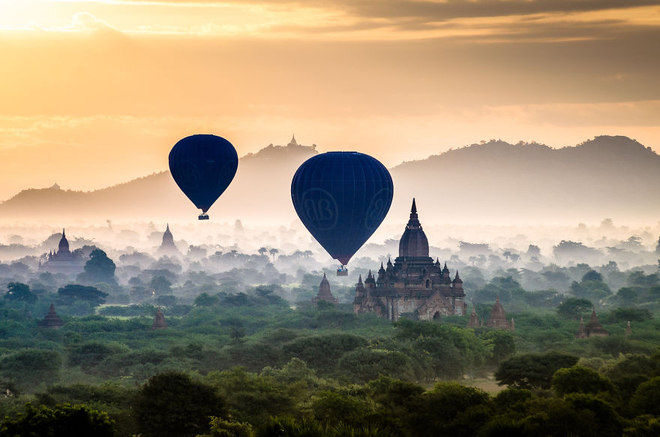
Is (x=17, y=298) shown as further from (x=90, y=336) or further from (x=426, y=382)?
(x=426, y=382)

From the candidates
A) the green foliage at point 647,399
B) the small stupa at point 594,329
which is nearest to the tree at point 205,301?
the small stupa at point 594,329

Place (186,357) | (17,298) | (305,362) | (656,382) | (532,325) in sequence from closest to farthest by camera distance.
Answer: (656,382)
(305,362)
(186,357)
(532,325)
(17,298)

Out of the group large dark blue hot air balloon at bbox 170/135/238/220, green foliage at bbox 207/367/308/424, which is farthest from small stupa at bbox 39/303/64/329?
green foliage at bbox 207/367/308/424

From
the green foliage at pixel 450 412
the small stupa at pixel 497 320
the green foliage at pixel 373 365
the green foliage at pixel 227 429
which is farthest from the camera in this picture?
the small stupa at pixel 497 320

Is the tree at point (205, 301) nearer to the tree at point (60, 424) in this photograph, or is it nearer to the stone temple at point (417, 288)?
the stone temple at point (417, 288)

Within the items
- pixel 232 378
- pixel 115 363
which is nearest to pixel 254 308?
pixel 115 363

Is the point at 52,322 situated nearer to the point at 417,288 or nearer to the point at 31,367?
the point at 417,288
